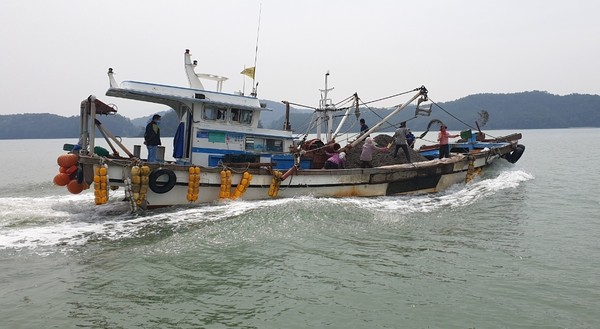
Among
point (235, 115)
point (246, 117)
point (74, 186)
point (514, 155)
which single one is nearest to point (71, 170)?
point (74, 186)

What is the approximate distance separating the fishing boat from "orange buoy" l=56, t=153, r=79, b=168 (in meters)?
0.02

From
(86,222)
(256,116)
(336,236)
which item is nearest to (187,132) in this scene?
(256,116)

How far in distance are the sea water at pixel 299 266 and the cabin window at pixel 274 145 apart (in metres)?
2.33

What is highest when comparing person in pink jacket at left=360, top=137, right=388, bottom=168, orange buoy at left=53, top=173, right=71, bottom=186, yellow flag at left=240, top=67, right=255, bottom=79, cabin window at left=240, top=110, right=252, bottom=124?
yellow flag at left=240, top=67, right=255, bottom=79

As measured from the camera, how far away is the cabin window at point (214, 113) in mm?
12633

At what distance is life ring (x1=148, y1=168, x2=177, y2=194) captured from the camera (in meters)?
10.7

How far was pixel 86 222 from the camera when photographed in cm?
1020

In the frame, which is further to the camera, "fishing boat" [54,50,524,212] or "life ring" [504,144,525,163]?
"life ring" [504,144,525,163]

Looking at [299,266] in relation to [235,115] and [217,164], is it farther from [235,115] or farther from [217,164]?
[235,115]

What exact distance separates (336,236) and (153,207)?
4.97 meters

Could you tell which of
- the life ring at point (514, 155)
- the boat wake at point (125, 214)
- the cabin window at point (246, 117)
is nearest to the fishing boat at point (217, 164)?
the cabin window at point (246, 117)

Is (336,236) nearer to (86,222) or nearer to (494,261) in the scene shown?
(494,261)

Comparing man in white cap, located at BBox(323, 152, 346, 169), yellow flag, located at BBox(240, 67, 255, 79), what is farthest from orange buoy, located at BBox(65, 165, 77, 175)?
man in white cap, located at BBox(323, 152, 346, 169)

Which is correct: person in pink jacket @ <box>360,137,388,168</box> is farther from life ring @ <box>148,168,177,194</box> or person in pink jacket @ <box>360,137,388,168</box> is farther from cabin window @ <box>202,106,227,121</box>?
life ring @ <box>148,168,177,194</box>
